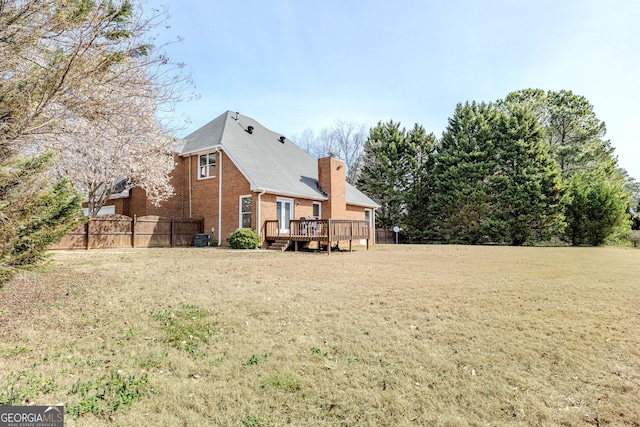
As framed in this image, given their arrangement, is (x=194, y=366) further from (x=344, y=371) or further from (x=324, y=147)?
(x=324, y=147)

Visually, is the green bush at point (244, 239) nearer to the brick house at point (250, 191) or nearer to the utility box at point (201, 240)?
the brick house at point (250, 191)

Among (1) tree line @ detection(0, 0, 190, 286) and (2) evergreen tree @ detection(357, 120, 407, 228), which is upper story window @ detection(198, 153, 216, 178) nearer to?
(1) tree line @ detection(0, 0, 190, 286)

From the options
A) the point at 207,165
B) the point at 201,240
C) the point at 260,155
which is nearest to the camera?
the point at 201,240

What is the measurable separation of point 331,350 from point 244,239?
11901 mm

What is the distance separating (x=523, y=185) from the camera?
26750 millimetres

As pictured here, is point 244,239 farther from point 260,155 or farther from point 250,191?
point 260,155

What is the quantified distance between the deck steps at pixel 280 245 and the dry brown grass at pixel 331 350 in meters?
8.35

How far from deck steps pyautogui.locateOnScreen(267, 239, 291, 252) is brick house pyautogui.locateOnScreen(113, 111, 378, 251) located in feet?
0.19

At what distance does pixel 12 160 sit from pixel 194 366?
3231mm

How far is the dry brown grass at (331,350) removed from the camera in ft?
9.65

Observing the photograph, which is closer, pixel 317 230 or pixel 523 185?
pixel 317 230

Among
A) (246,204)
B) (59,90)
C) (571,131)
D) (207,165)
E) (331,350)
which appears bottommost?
(331,350)

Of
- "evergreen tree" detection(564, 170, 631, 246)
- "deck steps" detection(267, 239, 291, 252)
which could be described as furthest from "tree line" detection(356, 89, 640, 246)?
"deck steps" detection(267, 239, 291, 252)

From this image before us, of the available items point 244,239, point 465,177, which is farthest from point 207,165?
point 465,177
